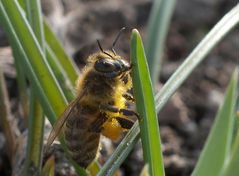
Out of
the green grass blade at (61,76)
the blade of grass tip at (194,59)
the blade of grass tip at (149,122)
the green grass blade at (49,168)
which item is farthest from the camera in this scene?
the green grass blade at (61,76)

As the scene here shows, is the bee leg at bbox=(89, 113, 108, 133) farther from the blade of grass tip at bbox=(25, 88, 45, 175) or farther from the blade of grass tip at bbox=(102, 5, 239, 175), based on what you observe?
the blade of grass tip at bbox=(102, 5, 239, 175)

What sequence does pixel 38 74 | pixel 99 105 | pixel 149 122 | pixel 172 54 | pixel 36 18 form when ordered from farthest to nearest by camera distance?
pixel 172 54 → pixel 99 105 → pixel 36 18 → pixel 38 74 → pixel 149 122

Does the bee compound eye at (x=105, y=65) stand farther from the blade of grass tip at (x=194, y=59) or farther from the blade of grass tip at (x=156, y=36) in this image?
the blade of grass tip at (x=156, y=36)

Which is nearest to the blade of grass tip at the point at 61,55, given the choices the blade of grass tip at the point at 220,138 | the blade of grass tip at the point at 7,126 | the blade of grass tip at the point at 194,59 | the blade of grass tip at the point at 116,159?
the blade of grass tip at the point at 7,126

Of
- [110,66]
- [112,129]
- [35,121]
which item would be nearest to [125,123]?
[112,129]

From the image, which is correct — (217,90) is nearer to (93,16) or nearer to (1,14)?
(93,16)

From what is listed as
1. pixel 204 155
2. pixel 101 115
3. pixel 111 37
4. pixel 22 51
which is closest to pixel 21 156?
pixel 101 115

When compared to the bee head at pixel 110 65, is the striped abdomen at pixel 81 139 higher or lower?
lower

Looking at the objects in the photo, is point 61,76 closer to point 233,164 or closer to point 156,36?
point 156,36
